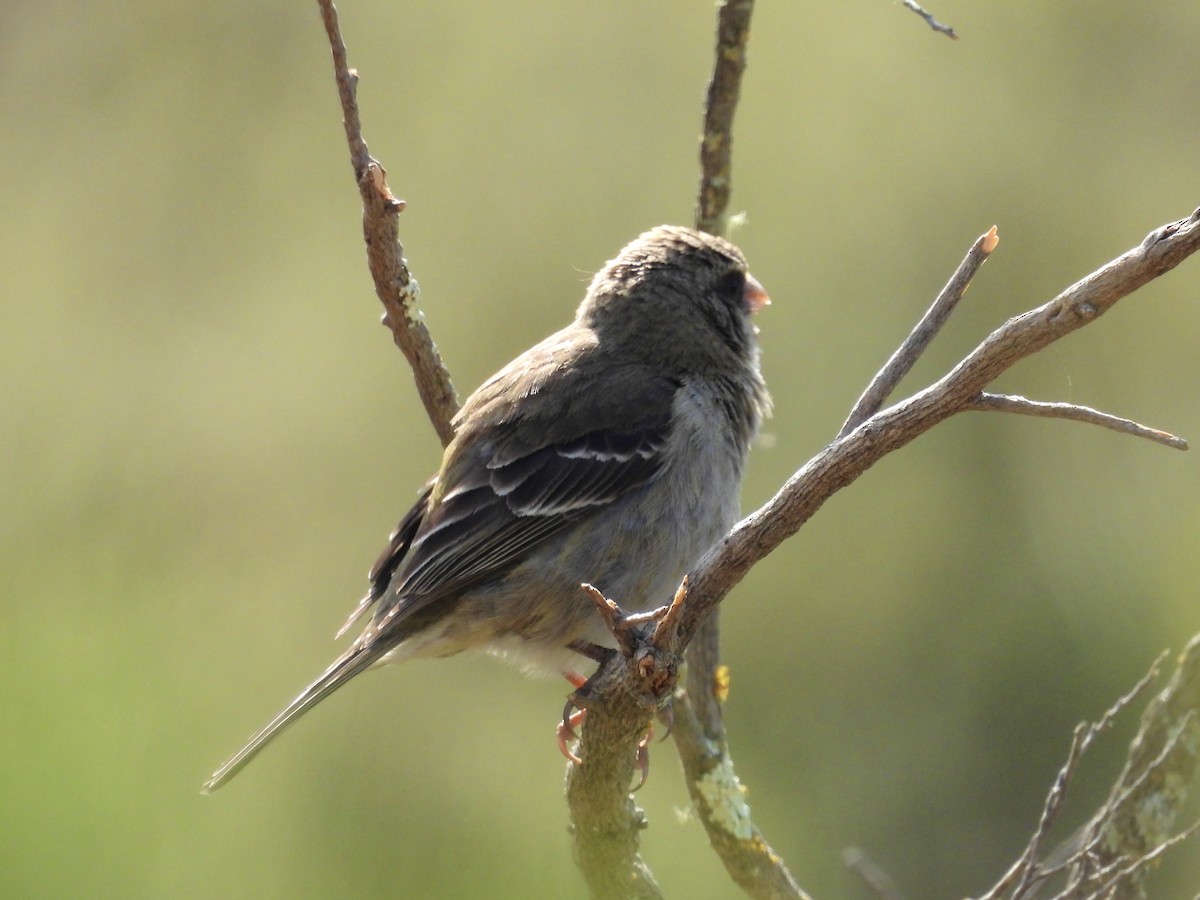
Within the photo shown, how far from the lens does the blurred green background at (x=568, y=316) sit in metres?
7.30

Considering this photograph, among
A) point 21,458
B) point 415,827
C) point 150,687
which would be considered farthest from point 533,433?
point 21,458

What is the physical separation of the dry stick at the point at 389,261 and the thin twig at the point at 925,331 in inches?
56.5

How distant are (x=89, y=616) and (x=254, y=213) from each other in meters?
4.49

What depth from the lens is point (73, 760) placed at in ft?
10.3

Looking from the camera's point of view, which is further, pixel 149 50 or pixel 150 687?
pixel 149 50

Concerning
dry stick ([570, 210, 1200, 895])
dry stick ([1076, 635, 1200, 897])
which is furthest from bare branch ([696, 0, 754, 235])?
dry stick ([1076, 635, 1200, 897])

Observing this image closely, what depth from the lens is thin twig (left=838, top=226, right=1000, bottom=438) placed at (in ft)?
9.52

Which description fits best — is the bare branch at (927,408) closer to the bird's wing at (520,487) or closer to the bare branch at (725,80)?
the bird's wing at (520,487)

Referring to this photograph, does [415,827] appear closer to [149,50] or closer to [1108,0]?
[149,50]

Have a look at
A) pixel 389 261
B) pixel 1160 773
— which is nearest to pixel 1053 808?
pixel 1160 773

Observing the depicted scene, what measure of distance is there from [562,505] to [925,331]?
5.36ft

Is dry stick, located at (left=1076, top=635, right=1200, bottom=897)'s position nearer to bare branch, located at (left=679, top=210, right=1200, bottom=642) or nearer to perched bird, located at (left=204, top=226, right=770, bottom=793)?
perched bird, located at (left=204, top=226, right=770, bottom=793)

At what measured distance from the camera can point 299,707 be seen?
3844 millimetres

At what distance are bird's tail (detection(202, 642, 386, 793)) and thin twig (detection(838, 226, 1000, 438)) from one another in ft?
5.83
